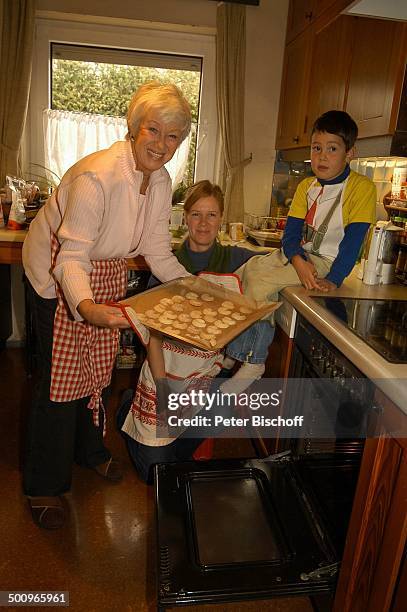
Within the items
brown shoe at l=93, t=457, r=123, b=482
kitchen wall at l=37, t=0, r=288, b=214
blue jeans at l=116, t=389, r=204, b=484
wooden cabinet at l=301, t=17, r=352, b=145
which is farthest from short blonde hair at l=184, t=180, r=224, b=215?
kitchen wall at l=37, t=0, r=288, b=214

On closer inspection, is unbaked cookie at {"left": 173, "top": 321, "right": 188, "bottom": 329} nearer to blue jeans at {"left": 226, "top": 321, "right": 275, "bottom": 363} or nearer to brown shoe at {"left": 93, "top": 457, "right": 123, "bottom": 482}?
blue jeans at {"left": 226, "top": 321, "right": 275, "bottom": 363}

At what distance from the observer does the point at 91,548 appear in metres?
1.53

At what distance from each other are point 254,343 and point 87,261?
0.64 m

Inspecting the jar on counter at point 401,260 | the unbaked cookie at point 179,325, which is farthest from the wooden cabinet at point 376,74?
the unbaked cookie at point 179,325

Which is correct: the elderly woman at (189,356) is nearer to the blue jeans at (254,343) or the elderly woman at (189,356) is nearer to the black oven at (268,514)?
the blue jeans at (254,343)

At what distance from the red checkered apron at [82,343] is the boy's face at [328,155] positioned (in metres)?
0.73

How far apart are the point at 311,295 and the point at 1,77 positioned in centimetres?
229

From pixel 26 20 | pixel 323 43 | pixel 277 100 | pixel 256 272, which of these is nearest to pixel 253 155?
pixel 277 100

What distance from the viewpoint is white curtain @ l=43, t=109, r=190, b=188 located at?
118 inches

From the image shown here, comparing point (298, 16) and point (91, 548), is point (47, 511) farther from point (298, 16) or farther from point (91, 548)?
point (298, 16)

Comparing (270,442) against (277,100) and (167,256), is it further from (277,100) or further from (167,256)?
(277,100)

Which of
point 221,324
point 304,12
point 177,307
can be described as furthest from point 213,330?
point 304,12

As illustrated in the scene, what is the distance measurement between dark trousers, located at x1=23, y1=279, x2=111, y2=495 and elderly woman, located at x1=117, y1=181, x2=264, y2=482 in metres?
0.25

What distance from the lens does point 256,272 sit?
1.66 m
